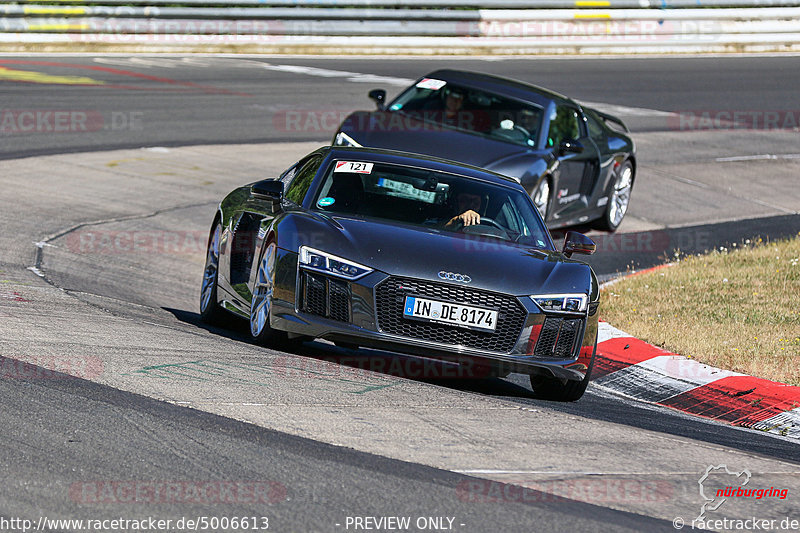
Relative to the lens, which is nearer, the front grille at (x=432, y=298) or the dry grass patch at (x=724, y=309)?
the front grille at (x=432, y=298)

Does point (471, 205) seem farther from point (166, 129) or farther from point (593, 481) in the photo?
point (166, 129)

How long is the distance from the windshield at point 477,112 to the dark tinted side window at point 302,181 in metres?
4.44

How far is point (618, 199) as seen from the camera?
47.8 feet

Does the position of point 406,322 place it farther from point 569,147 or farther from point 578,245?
point 569,147

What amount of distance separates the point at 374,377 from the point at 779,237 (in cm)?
847

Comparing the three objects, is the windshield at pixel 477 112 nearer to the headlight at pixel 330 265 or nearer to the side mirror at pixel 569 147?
the side mirror at pixel 569 147

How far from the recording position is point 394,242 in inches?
282

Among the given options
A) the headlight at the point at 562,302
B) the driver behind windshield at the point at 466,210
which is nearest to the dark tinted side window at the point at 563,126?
the driver behind windshield at the point at 466,210

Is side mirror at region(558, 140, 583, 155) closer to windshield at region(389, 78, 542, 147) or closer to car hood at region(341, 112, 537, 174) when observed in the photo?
windshield at region(389, 78, 542, 147)

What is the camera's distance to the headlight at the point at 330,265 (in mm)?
6902

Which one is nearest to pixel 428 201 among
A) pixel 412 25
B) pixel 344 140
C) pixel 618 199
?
pixel 344 140

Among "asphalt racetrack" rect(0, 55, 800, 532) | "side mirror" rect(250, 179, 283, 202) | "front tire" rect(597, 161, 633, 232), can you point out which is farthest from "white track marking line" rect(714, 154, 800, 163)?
"side mirror" rect(250, 179, 283, 202)

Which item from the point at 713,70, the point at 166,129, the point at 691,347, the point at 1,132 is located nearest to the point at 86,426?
the point at 691,347

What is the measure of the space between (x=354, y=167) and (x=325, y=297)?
156 centimetres
